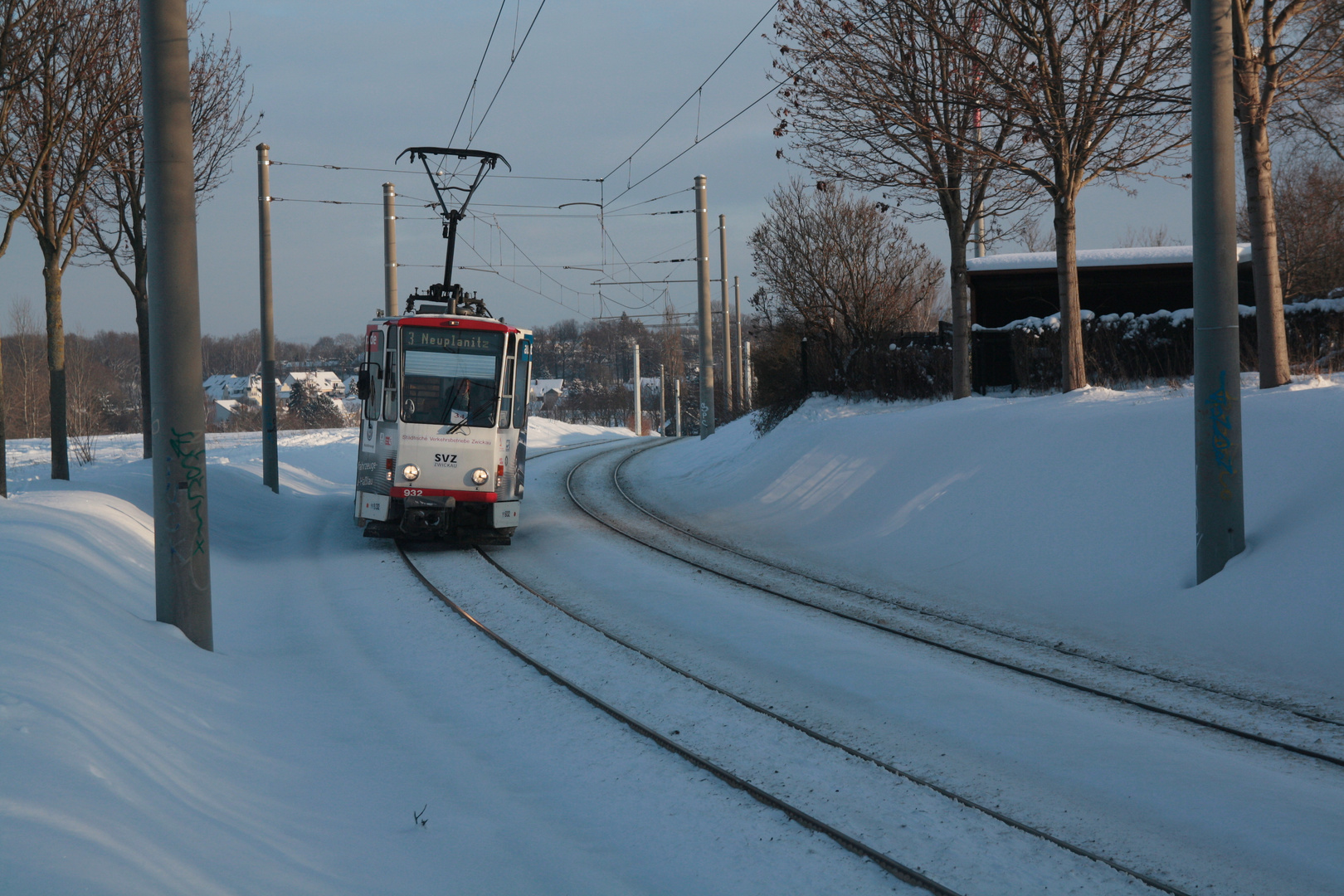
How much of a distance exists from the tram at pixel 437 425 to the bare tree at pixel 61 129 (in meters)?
6.04

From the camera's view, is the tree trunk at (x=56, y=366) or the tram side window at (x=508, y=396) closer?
the tram side window at (x=508, y=396)

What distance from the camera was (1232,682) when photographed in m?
6.46

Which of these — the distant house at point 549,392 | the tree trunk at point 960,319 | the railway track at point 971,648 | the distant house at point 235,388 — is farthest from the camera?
the distant house at point 549,392

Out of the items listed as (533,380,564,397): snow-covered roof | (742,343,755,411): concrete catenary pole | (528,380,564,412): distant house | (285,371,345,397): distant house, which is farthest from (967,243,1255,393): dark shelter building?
(533,380,564,397): snow-covered roof

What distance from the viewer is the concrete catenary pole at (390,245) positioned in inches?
925

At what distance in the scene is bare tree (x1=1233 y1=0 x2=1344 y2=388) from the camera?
10.5 m

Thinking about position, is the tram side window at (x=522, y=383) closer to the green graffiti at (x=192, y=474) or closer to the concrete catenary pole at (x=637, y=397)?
the green graffiti at (x=192, y=474)

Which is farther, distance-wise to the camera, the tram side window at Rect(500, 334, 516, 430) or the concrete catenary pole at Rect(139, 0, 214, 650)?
the tram side window at Rect(500, 334, 516, 430)

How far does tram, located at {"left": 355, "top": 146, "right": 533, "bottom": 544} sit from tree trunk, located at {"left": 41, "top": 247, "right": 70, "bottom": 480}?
5.95 metres

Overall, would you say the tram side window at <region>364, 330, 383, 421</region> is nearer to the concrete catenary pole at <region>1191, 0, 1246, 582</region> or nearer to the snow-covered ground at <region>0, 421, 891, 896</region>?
the snow-covered ground at <region>0, 421, 891, 896</region>

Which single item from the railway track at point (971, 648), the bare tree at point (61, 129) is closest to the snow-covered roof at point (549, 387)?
the bare tree at point (61, 129)

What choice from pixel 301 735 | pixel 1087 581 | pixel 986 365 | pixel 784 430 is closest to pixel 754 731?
pixel 301 735

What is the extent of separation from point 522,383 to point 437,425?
1.37 metres

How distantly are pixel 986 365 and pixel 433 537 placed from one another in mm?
12961
